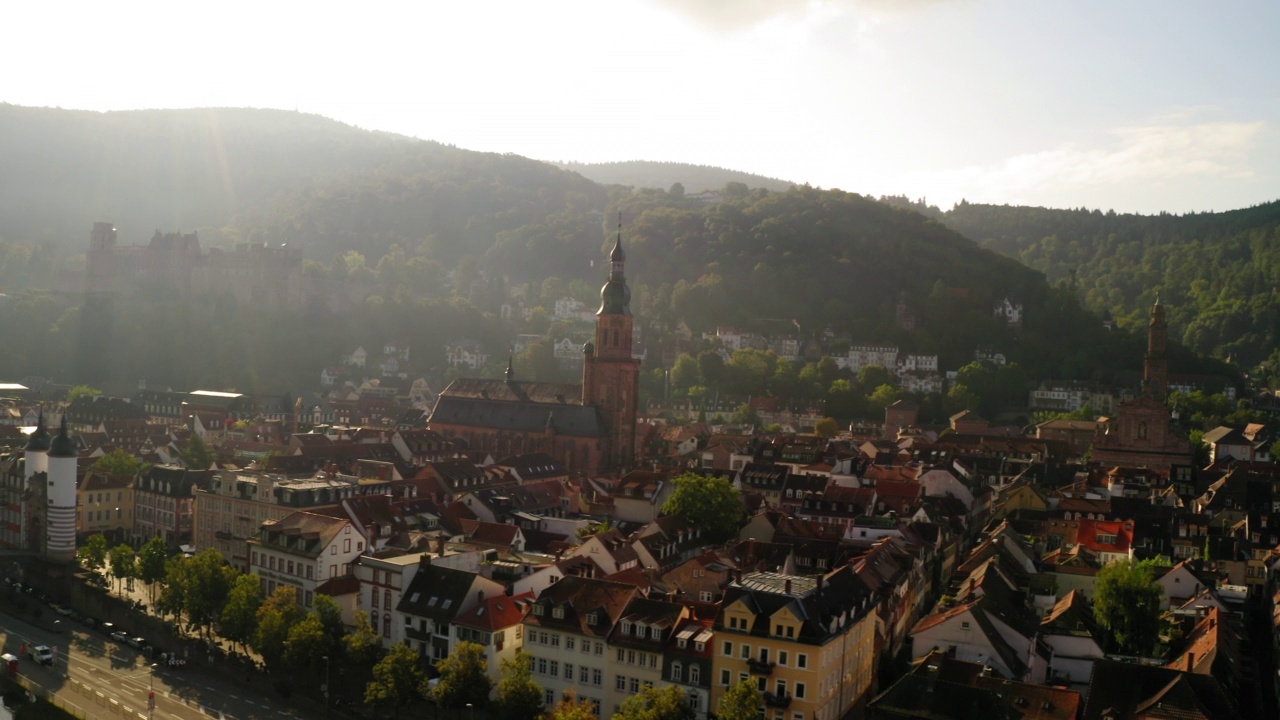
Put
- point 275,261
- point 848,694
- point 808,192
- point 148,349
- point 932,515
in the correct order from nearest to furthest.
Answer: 1. point 848,694
2. point 932,515
3. point 148,349
4. point 275,261
5. point 808,192

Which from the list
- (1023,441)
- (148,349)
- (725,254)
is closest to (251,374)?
(148,349)

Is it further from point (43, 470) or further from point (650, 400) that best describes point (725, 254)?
point (43, 470)

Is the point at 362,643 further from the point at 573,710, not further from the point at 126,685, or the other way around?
the point at 573,710

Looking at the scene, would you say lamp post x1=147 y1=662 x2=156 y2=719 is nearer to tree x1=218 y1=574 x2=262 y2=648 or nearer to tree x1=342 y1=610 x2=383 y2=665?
tree x1=218 y1=574 x2=262 y2=648

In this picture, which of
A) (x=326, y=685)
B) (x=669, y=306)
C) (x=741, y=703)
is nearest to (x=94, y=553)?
(x=326, y=685)

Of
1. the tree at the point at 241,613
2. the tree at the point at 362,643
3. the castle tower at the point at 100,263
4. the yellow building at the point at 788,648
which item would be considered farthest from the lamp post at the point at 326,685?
the castle tower at the point at 100,263

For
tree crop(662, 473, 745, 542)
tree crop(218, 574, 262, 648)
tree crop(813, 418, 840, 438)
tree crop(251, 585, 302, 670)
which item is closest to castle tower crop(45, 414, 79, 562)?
tree crop(218, 574, 262, 648)
